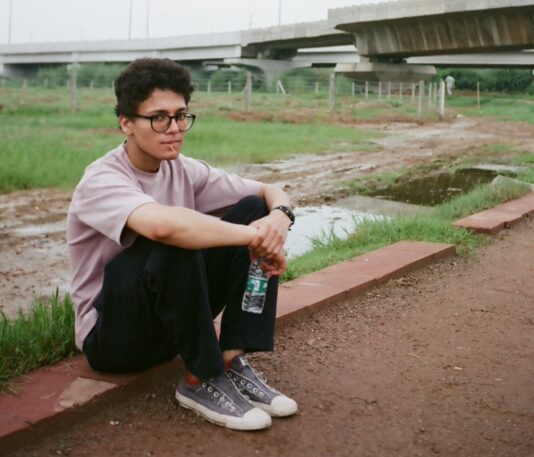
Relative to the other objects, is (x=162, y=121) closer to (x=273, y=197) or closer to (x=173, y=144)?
(x=173, y=144)

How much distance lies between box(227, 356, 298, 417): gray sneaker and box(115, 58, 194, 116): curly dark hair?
0.95m

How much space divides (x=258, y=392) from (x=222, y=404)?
0.51ft

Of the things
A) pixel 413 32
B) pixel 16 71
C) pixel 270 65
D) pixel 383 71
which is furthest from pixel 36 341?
Result: pixel 16 71

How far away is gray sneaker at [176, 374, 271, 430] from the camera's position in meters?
2.48

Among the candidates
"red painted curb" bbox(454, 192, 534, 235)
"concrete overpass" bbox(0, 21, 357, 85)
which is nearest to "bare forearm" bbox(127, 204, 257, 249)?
"red painted curb" bbox(454, 192, 534, 235)

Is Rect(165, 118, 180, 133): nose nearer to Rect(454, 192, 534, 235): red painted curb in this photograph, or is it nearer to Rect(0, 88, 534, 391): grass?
Rect(0, 88, 534, 391): grass

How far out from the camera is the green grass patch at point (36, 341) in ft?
8.75

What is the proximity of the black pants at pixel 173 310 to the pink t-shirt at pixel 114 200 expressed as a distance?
0.31ft

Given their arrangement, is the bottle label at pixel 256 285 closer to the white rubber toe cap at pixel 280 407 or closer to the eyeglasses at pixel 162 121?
the white rubber toe cap at pixel 280 407

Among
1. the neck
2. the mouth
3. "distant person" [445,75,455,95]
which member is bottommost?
the neck

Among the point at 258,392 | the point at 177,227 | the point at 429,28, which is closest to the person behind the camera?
the point at 177,227

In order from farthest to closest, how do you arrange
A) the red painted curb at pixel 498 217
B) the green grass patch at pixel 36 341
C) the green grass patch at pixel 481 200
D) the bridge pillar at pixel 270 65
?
the bridge pillar at pixel 270 65 < the green grass patch at pixel 481 200 < the red painted curb at pixel 498 217 < the green grass patch at pixel 36 341

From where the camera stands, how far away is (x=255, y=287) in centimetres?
258

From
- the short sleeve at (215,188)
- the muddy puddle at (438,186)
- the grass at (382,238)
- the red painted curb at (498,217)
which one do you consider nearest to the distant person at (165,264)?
the short sleeve at (215,188)
